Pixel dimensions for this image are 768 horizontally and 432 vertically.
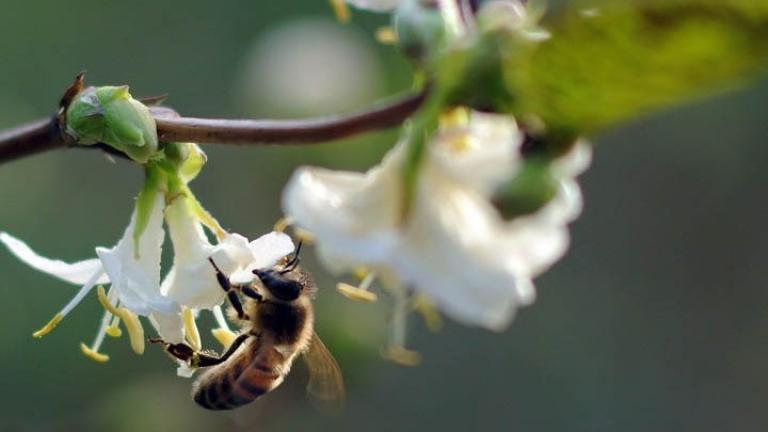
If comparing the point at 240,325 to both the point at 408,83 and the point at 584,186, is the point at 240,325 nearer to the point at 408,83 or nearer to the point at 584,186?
the point at 408,83

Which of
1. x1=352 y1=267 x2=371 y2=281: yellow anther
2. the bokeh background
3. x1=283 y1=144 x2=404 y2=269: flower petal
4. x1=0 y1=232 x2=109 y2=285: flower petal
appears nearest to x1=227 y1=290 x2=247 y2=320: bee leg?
x1=0 y1=232 x2=109 y2=285: flower petal

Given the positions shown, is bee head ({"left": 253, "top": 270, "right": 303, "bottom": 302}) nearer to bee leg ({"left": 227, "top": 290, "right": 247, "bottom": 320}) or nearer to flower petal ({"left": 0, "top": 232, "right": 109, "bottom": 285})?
bee leg ({"left": 227, "top": 290, "right": 247, "bottom": 320})

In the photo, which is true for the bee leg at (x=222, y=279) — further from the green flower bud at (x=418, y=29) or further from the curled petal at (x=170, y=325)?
the green flower bud at (x=418, y=29)

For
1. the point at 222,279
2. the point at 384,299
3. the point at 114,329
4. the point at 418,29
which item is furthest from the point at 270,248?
the point at 384,299

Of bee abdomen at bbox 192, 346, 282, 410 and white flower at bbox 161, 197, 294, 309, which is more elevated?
white flower at bbox 161, 197, 294, 309

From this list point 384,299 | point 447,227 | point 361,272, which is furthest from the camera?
point 384,299

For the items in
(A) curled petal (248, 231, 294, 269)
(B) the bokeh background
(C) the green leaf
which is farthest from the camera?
(B) the bokeh background

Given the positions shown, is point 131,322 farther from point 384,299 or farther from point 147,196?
point 384,299
